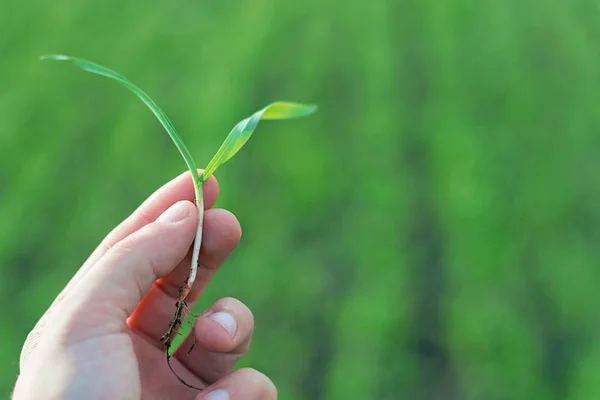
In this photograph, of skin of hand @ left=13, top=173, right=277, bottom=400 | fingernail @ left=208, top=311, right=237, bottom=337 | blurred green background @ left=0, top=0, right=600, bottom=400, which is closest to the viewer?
skin of hand @ left=13, top=173, right=277, bottom=400

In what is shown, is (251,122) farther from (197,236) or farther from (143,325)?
(143,325)

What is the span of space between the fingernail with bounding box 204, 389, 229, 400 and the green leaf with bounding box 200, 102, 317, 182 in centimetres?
22

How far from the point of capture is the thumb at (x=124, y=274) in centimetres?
49

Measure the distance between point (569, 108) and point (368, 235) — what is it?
478 mm

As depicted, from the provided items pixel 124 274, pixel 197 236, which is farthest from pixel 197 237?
pixel 124 274

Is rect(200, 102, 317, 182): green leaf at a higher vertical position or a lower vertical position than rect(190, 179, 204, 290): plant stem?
higher

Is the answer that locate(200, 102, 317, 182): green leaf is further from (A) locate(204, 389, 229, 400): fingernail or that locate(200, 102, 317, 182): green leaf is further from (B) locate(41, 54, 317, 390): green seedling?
(A) locate(204, 389, 229, 400): fingernail

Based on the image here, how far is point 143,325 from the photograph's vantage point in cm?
68

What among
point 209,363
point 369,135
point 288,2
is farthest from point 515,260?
point 288,2

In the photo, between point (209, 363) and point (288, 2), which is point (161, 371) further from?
point (288, 2)

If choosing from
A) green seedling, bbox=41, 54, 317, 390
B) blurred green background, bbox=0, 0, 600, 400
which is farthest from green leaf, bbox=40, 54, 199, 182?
blurred green background, bbox=0, 0, 600, 400

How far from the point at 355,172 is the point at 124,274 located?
0.65 metres

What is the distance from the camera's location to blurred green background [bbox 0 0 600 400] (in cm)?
92

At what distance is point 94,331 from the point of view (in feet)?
1.62
